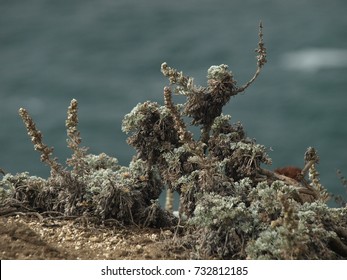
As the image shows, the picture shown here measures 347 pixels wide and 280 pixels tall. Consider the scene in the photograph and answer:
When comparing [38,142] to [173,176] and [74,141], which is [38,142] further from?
[173,176]

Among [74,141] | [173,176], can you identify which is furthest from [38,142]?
[173,176]

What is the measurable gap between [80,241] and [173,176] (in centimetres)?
98

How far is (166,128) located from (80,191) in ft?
2.85

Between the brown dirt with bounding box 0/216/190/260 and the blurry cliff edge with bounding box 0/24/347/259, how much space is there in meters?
0.08

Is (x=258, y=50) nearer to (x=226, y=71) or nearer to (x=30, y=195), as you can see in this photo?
(x=226, y=71)

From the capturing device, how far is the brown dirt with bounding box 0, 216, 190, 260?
5582mm

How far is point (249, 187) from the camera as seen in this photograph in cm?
611

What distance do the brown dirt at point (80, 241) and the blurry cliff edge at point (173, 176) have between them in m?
0.08

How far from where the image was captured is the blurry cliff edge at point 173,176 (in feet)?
19.5

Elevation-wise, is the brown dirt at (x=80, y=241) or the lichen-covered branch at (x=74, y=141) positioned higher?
the lichen-covered branch at (x=74, y=141)

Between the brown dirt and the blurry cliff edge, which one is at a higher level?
the blurry cliff edge

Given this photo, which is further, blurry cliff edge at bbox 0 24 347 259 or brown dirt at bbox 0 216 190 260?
blurry cliff edge at bbox 0 24 347 259

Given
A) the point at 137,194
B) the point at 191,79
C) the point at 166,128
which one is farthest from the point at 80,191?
the point at 191,79

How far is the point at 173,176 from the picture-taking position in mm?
6414
